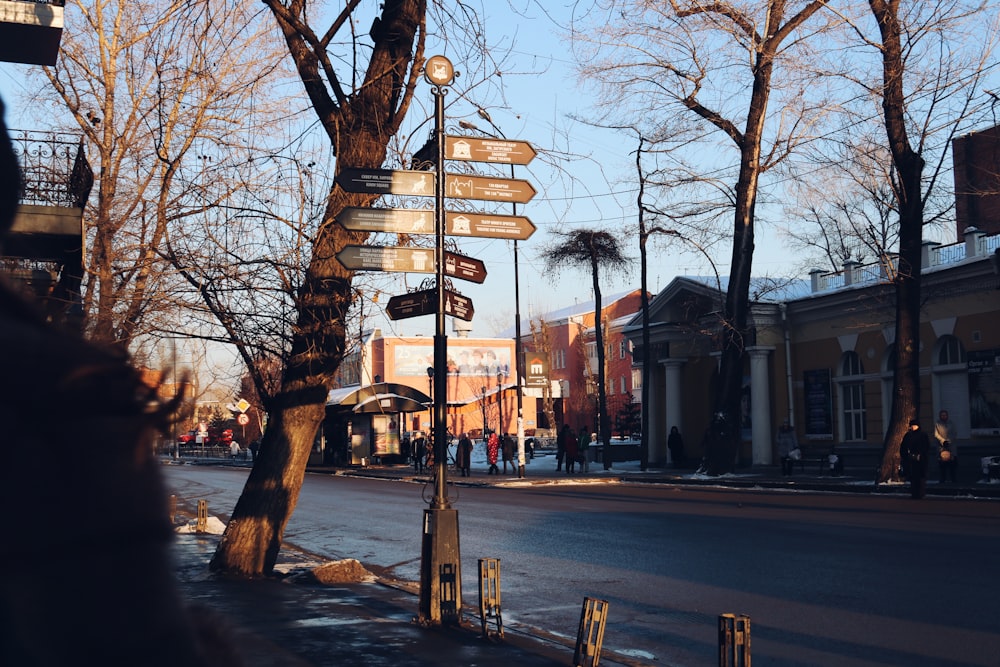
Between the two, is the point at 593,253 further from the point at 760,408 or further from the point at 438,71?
the point at 438,71

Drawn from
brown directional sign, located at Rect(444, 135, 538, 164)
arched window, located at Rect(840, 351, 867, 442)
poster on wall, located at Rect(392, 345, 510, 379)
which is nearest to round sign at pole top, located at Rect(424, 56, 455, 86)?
brown directional sign, located at Rect(444, 135, 538, 164)

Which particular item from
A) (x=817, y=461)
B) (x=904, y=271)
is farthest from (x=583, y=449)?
(x=904, y=271)

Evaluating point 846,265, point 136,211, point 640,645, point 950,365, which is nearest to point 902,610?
point 640,645

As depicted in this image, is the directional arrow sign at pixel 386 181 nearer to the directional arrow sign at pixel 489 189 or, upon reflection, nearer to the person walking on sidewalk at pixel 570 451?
the directional arrow sign at pixel 489 189

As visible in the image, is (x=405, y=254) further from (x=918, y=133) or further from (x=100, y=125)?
(x=918, y=133)

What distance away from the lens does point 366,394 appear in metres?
44.8

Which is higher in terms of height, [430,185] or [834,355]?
[834,355]

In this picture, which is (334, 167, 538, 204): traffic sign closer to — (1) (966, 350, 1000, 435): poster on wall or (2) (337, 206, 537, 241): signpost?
(2) (337, 206, 537, 241): signpost

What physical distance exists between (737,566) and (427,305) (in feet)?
18.0

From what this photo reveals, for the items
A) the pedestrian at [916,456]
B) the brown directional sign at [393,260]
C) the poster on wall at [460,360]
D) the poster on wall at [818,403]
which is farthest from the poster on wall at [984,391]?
the poster on wall at [460,360]

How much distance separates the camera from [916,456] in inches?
850

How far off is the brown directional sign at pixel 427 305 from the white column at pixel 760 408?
2834 centimetres

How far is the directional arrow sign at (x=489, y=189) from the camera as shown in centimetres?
927

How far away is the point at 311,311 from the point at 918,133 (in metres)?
18.3
